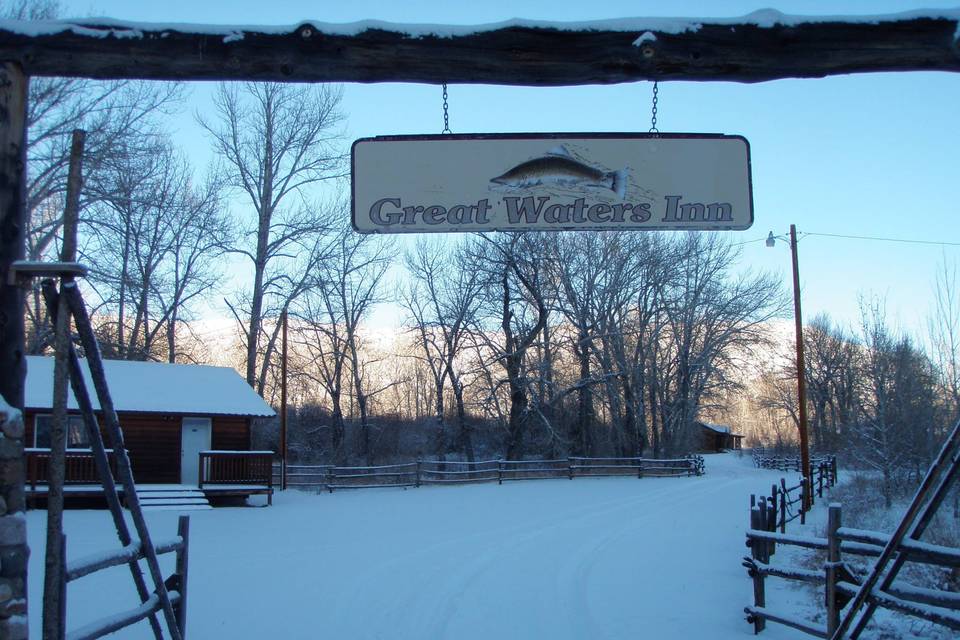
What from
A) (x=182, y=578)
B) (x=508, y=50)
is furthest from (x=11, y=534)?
(x=508, y=50)

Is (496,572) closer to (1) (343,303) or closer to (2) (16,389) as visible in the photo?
(2) (16,389)

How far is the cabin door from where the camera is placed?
2359 cm

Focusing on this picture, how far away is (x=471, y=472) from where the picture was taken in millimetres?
30609

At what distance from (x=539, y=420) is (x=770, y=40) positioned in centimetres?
3257

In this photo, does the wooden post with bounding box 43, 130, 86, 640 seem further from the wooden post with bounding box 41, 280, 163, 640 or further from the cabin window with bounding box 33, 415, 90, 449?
the cabin window with bounding box 33, 415, 90, 449

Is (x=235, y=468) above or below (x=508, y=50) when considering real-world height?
below

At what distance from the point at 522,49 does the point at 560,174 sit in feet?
2.91

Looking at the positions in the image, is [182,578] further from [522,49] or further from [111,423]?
[522,49]

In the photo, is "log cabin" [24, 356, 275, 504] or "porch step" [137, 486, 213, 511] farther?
"log cabin" [24, 356, 275, 504]

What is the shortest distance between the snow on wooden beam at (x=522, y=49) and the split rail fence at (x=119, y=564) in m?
3.04

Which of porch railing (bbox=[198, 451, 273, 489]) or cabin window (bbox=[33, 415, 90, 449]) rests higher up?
cabin window (bbox=[33, 415, 90, 449])

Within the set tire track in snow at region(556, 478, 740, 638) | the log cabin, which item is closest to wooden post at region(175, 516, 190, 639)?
tire track in snow at region(556, 478, 740, 638)

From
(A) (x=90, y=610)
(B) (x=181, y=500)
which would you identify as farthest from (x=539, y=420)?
(A) (x=90, y=610)

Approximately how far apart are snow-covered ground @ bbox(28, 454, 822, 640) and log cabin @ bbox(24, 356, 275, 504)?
2.02 m
